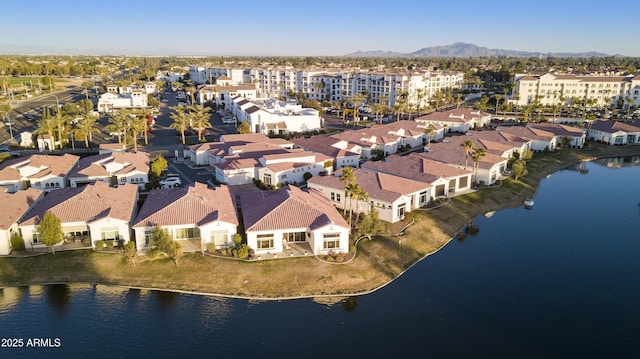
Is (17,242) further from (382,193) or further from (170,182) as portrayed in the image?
(382,193)

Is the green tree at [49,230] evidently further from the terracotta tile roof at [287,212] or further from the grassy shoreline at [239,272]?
the terracotta tile roof at [287,212]

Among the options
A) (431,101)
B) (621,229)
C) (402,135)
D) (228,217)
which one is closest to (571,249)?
(621,229)

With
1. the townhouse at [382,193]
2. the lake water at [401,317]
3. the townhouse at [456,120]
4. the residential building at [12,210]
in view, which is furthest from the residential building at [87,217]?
the townhouse at [456,120]

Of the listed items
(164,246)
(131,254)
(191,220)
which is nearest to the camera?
(131,254)

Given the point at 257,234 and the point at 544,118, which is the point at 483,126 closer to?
the point at 544,118

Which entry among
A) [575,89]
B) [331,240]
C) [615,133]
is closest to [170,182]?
[331,240]
